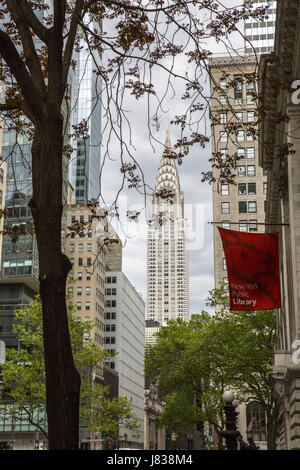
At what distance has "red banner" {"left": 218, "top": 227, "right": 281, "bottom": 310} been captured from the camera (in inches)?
827

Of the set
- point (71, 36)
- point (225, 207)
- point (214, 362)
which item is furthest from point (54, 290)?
point (225, 207)

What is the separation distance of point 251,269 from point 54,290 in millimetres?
14434

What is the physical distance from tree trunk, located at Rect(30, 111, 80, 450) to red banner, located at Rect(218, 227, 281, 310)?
43.0ft

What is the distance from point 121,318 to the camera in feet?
482

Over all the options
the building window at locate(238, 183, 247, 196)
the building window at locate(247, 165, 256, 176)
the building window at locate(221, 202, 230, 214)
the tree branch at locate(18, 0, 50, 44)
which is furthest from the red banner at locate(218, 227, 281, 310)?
the building window at locate(247, 165, 256, 176)

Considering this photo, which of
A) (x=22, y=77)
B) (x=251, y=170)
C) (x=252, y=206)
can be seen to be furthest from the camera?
(x=251, y=170)

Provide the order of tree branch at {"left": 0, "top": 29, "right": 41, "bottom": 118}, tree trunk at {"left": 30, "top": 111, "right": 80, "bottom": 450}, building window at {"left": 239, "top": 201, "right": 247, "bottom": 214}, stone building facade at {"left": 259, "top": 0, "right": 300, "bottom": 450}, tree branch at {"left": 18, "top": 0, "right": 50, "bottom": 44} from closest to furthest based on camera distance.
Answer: tree trunk at {"left": 30, "top": 111, "right": 80, "bottom": 450}, tree branch at {"left": 0, "top": 29, "right": 41, "bottom": 118}, tree branch at {"left": 18, "top": 0, "right": 50, "bottom": 44}, stone building facade at {"left": 259, "top": 0, "right": 300, "bottom": 450}, building window at {"left": 239, "top": 201, "right": 247, "bottom": 214}

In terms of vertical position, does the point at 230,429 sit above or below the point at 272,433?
above

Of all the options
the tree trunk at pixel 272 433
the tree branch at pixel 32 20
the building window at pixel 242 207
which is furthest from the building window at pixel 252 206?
the tree branch at pixel 32 20

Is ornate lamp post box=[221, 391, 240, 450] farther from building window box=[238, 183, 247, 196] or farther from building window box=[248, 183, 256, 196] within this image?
building window box=[238, 183, 247, 196]

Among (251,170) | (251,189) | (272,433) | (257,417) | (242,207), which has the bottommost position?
(272,433)

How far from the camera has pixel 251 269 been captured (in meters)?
21.4

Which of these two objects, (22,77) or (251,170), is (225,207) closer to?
(251,170)

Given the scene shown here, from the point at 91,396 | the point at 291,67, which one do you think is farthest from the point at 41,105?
the point at 91,396
